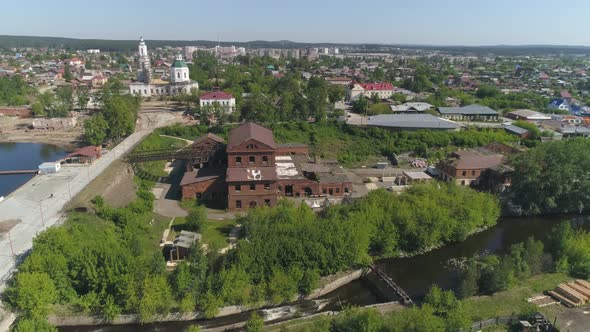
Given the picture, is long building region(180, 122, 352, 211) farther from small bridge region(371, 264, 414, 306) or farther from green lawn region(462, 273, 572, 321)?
green lawn region(462, 273, 572, 321)

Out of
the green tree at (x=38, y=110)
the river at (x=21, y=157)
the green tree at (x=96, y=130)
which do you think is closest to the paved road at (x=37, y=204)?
the river at (x=21, y=157)

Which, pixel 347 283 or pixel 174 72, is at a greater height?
pixel 174 72

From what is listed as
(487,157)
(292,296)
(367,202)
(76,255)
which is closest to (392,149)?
(487,157)

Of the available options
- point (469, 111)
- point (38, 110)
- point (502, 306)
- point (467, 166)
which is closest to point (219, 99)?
point (38, 110)

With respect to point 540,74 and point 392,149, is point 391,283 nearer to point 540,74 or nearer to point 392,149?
point 392,149

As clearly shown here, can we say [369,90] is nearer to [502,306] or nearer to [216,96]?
[216,96]

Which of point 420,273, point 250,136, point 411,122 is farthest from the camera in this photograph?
point 411,122

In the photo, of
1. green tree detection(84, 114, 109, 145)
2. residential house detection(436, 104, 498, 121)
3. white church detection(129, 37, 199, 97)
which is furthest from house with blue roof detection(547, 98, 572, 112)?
green tree detection(84, 114, 109, 145)
